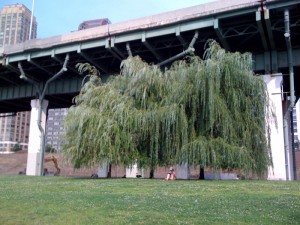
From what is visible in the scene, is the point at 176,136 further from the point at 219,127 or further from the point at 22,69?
the point at 22,69

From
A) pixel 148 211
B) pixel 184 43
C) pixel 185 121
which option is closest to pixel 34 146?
pixel 184 43

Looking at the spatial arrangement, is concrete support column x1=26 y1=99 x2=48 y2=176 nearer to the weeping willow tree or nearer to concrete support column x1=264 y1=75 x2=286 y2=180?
the weeping willow tree

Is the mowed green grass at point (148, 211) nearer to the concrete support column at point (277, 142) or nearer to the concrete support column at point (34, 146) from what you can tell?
the concrete support column at point (277, 142)

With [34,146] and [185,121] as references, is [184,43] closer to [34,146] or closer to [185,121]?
[185,121]

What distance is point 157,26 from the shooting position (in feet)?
92.5

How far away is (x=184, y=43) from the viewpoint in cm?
2856

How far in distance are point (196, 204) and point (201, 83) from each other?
11.1 meters

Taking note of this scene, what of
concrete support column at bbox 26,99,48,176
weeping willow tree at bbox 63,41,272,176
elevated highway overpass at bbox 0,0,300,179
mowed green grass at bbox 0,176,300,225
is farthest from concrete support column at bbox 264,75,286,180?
concrete support column at bbox 26,99,48,176

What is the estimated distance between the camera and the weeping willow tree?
18547 millimetres

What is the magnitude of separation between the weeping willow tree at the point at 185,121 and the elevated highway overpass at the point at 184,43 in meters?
5.85

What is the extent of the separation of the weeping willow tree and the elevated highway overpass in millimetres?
5853

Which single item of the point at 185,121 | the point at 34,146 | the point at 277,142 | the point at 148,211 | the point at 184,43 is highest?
the point at 184,43

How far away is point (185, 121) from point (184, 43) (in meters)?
11.2

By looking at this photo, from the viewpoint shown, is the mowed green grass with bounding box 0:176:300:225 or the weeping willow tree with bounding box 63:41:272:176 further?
the weeping willow tree with bounding box 63:41:272:176
